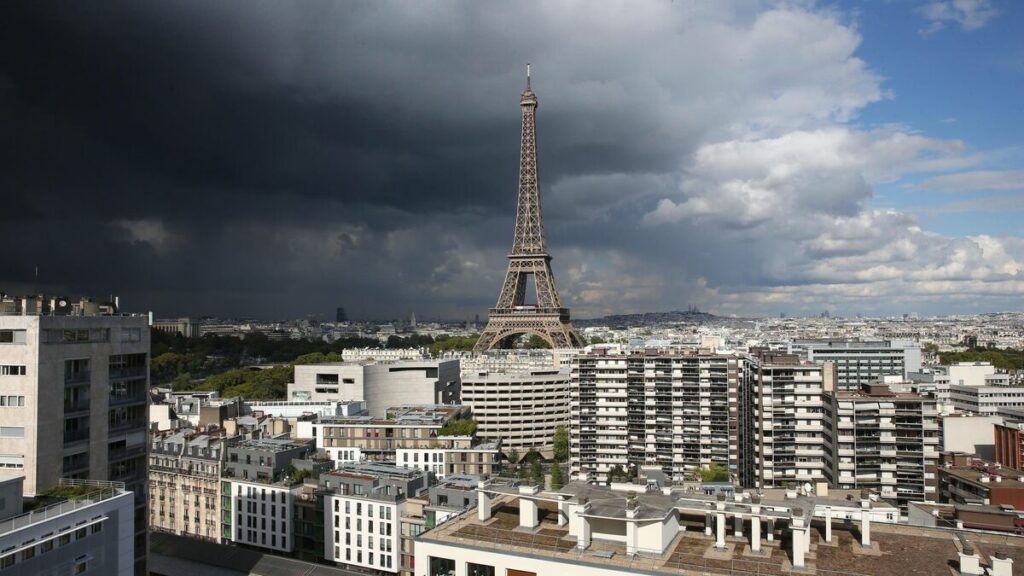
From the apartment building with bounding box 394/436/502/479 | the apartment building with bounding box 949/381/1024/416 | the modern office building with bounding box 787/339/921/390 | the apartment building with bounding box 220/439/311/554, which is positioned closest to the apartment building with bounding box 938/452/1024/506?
the apartment building with bounding box 394/436/502/479

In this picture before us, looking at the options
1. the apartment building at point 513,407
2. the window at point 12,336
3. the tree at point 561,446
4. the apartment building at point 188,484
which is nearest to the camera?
the window at point 12,336

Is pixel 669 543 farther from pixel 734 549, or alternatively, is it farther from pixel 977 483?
pixel 977 483

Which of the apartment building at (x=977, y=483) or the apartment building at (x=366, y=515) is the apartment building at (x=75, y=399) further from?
the apartment building at (x=977, y=483)

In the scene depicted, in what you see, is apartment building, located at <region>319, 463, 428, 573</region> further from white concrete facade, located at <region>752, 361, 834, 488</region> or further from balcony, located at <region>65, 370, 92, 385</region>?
white concrete facade, located at <region>752, 361, 834, 488</region>

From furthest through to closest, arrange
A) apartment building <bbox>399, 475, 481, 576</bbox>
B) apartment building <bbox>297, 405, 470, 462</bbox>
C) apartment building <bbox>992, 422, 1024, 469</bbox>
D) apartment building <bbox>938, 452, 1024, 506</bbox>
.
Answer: apartment building <bbox>297, 405, 470, 462</bbox>, apartment building <bbox>992, 422, 1024, 469</bbox>, apartment building <bbox>938, 452, 1024, 506</bbox>, apartment building <bbox>399, 475, 481, 576</bbox>

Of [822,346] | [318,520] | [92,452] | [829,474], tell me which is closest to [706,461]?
[829,474]

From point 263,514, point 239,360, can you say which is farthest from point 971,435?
point 239,360

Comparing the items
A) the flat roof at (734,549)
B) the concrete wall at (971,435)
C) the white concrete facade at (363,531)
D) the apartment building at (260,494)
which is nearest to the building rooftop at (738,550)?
the flat roof at (734,549)
